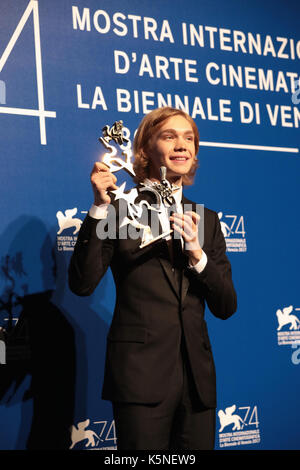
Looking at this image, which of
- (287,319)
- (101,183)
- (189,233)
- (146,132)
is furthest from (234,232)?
(101,183)

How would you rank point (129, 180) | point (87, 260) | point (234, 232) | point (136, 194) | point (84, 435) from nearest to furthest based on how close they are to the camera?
point (87, 260)
point (136, 194)
point (84, 435)
point (129, 180)
point (234, 232)

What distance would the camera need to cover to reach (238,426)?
9.96 ft

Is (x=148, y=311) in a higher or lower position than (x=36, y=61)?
lower

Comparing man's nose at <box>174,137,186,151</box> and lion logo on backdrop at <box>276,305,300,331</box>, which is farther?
lion logo on backdrop at <box>276,305,300,331</box>

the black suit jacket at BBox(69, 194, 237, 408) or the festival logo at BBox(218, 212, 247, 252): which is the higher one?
the festival logo at BBox(218, 212, 247, 252)

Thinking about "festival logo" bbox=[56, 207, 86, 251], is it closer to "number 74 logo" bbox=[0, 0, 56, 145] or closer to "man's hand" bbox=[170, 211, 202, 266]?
"number 74 logo" bbox=[0, 0, 56, 145]

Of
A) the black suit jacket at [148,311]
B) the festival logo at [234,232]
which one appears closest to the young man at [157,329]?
the black suit jacket at [148,311]

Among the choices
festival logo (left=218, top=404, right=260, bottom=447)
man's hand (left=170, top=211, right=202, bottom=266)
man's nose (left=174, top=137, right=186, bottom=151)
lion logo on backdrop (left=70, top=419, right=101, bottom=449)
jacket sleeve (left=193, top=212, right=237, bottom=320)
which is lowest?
festival logo (left=218, top=404, right=260, bottom=447)

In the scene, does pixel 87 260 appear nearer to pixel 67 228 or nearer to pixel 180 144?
pixel 180 144

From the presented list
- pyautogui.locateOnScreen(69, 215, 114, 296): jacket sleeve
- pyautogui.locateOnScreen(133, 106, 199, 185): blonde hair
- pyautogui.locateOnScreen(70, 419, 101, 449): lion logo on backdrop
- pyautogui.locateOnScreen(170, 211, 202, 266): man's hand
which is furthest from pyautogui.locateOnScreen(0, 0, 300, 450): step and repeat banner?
pyautogui.locateOnScreen(170, 211, 202, 266): man's hand

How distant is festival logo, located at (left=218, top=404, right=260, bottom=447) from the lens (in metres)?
3.02

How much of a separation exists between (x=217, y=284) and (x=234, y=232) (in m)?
1.36

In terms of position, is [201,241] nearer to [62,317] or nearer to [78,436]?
[62,317]

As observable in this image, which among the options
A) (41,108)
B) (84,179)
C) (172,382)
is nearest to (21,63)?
(41,108)
